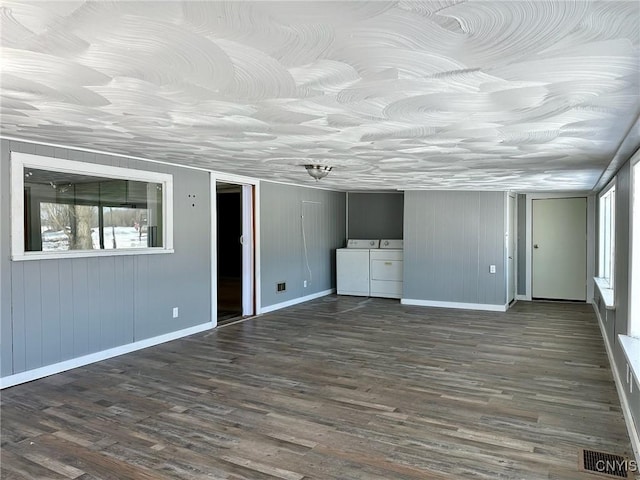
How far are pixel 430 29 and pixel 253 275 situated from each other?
5.77m

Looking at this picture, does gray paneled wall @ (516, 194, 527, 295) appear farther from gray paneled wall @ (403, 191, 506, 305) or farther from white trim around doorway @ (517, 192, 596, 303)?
gray paneled wall @ (403, 191, 506, 305)

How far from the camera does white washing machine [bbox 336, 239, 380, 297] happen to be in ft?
29.2

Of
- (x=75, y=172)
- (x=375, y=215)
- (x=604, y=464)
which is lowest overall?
(x=604, y=464)

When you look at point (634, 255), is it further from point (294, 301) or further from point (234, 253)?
point (234, 253)

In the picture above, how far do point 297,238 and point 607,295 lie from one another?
469 centimetres

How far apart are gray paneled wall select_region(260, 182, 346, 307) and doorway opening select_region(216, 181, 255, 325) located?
239 mm

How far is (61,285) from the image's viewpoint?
4.24 metres

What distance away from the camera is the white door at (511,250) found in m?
7.90

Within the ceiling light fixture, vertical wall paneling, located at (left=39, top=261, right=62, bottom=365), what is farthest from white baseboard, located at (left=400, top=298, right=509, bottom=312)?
vertical wall paneling, located at (left=39, top=261, right=62, bottom=365)

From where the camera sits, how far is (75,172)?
4340 mm

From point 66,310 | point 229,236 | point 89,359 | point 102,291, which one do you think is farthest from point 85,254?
point 229,236

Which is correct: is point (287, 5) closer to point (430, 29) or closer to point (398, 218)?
point (430, 29)

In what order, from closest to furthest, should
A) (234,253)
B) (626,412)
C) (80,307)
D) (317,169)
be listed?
(626,412) → (80,307) → (317,169) → (234,253)

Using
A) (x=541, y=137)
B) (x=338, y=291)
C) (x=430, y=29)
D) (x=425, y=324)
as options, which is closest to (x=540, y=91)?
(x=430, y=29)
